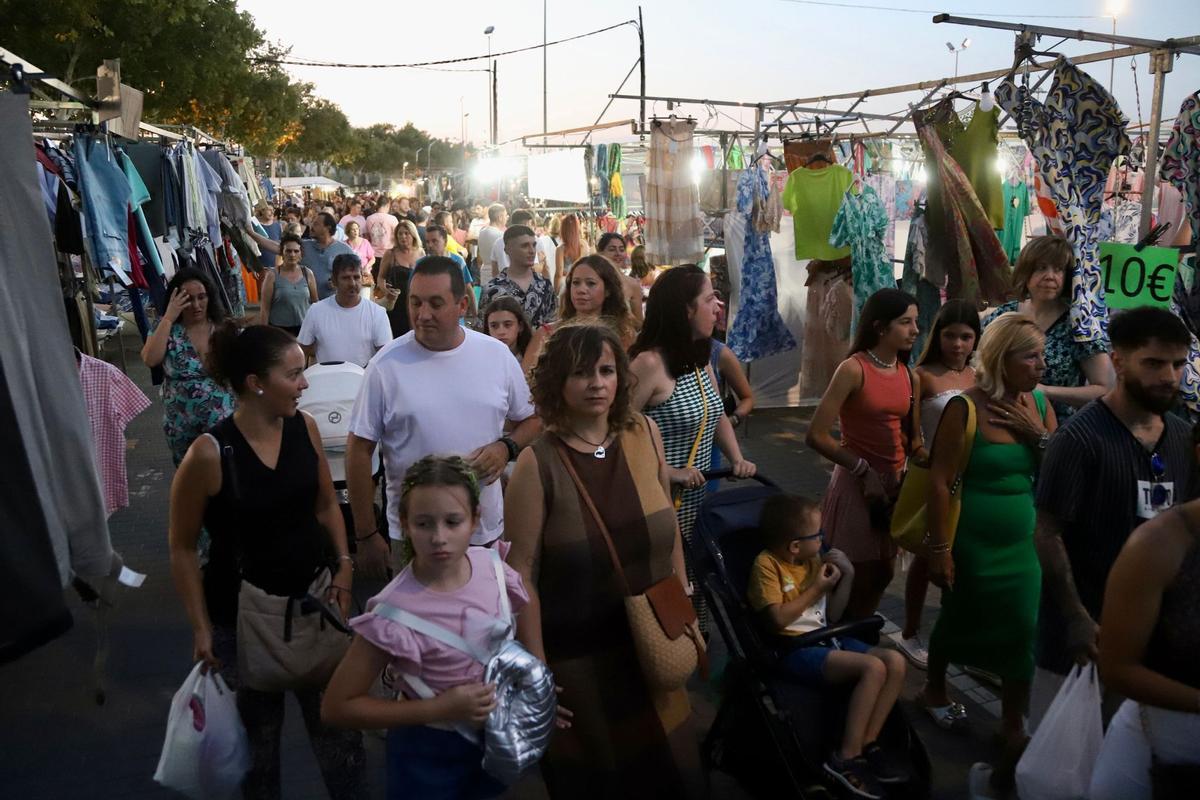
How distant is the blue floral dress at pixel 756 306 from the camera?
29.7ft

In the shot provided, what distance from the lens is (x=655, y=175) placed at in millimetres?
9750

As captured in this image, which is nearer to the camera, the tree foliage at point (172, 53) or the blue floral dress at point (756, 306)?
the blue floral dress at point (756, 306)

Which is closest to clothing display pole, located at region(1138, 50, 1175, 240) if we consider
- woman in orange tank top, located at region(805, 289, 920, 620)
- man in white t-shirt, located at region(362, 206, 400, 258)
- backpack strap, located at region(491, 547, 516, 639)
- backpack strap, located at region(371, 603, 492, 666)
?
woman in orange tank top, located at region(805, 289, 920, 620)

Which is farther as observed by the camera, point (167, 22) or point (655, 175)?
point (167, 22)

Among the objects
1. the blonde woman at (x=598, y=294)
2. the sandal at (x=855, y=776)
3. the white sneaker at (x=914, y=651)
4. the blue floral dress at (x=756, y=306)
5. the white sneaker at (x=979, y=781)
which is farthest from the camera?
the blue floral dress at (x=756, y=306)

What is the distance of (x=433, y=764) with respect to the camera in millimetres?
2502

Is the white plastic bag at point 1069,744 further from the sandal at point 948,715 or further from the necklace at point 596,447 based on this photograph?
the necklace at point 596,447

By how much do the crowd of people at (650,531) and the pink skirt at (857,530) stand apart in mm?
11

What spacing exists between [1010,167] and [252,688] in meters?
8.56

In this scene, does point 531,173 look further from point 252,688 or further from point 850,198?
point 252,688

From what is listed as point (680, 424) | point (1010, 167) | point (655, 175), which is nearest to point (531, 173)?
point (655, 175)

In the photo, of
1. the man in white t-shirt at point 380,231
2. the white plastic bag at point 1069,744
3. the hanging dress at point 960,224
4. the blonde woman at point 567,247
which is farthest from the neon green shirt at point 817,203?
the man in white t-shirt at point 380,231

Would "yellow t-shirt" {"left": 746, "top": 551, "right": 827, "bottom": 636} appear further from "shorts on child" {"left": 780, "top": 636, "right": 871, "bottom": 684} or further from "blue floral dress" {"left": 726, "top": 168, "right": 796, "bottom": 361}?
"blue floral dress" {"left": 726, "top": 168, "right": 796, "bottom": 361}

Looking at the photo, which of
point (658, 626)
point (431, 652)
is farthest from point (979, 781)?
point (431, 652)
